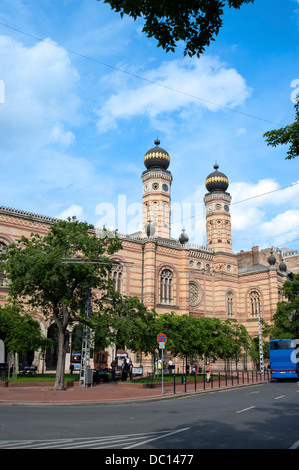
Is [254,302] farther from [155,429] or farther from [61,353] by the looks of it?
[155,429]

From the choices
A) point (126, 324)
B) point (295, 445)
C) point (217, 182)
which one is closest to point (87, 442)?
point (295, 445)

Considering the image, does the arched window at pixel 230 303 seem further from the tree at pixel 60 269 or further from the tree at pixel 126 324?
the tree at pixel 60 269

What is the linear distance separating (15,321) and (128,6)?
23.0 metres

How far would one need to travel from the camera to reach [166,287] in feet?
139

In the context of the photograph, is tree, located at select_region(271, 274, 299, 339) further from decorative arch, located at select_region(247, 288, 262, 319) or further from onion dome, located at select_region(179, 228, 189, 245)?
onion dome, located at select_region(179, 228, 189, 245)

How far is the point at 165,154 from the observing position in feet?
166

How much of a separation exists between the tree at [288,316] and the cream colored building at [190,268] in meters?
2.31

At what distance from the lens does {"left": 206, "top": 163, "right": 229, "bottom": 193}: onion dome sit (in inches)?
2084

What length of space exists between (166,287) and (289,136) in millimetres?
32508

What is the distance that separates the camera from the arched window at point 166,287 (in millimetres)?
41781

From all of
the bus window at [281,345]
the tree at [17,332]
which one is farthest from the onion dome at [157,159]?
the tree at [17,332]

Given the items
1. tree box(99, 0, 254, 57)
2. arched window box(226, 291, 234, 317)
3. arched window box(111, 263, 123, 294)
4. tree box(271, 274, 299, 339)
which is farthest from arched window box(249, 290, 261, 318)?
tree box(99, 0, 254, 57)
